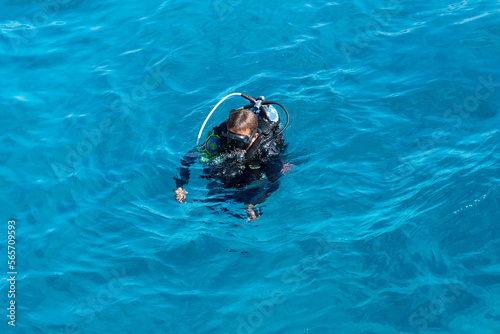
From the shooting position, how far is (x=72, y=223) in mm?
7574

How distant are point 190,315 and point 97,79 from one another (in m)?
5.48

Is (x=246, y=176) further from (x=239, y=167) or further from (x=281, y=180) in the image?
(x=281, y=180)

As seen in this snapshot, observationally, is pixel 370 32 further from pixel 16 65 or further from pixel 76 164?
pixel 16 65

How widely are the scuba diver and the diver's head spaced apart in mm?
126

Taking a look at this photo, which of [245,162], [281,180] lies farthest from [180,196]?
[281,180]

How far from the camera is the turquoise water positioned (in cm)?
646

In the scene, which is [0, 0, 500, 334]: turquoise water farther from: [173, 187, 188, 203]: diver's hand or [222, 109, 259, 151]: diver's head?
[222, 109, 259, 151]: diver's head

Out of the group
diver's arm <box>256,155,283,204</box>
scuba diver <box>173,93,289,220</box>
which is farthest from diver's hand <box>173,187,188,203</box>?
diver's arm <box>256,155,283,204</box>

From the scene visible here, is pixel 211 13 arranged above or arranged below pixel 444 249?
above

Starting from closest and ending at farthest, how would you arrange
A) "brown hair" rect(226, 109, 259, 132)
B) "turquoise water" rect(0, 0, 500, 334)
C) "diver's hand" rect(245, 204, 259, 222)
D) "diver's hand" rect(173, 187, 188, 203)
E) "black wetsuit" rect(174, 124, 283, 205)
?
1. "turquoise water" rect(0, 0, 500, 334)
2. "brown hair" rect(226, 109, 259, 132)
3. "diver's hand" rect(245, 204, 259, 222)
4. "black wetsuit" rect(174, 124, 283, 205)
5. "diver's hand" rect(173, 187, 188, 203)

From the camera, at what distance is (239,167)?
739 cm

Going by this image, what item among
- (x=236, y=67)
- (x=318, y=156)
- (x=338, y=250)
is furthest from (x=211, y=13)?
(x=338, y=250)

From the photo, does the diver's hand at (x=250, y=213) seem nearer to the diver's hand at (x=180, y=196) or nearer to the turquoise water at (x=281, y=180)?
the turquoise water at (x=281, y=180)

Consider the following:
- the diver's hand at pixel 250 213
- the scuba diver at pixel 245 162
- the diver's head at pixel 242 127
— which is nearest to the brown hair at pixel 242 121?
A: the diver's head at pixel 242 127
